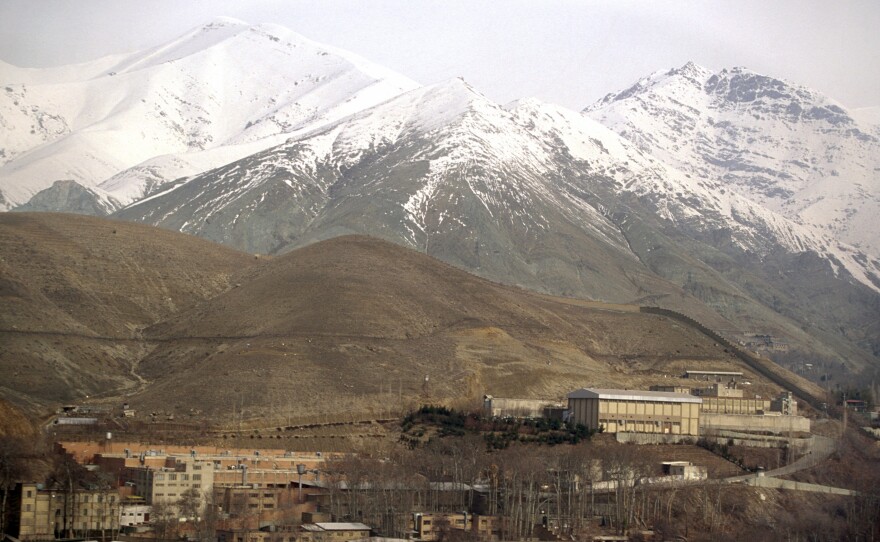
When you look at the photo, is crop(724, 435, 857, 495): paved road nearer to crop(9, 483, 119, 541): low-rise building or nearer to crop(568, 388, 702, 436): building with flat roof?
crop(568, 388, 702, 436): building with flat roof

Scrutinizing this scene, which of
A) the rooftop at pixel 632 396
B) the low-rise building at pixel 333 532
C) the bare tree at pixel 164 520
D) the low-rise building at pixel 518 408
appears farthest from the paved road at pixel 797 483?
the bare tree at pixel 164 520

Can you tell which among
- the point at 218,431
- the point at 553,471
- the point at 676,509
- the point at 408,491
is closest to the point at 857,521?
the point at 676,509

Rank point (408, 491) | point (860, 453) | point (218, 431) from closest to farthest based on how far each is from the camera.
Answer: point (408, 491) → point (218, 431) → point (860, 453)

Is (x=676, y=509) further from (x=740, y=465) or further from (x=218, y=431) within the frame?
(x=218, y=431)

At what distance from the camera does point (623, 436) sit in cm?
16050

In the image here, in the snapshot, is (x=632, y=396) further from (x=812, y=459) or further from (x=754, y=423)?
(x=812, y=459)

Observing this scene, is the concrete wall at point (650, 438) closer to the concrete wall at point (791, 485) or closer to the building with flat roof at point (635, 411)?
the building with flat roof at point (635, 411)

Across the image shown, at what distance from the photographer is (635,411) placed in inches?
6491

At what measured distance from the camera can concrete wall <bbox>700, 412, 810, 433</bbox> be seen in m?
173

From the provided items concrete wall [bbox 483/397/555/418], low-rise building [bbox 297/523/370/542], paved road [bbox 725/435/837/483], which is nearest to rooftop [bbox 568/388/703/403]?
concrete wall [bbox 483/397/555/418]

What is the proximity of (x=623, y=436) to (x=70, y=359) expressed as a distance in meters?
55.3

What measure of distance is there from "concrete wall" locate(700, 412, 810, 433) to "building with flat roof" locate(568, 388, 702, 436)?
4.34m

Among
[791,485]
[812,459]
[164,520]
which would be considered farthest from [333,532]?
[812,459]

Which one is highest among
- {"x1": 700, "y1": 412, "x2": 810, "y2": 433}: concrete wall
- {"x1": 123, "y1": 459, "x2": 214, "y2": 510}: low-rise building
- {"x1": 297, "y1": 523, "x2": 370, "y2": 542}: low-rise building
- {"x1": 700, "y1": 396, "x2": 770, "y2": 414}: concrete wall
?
{"x1": 700, "y1": 396, "x2": 770, "y2": 414}: concrete wall
